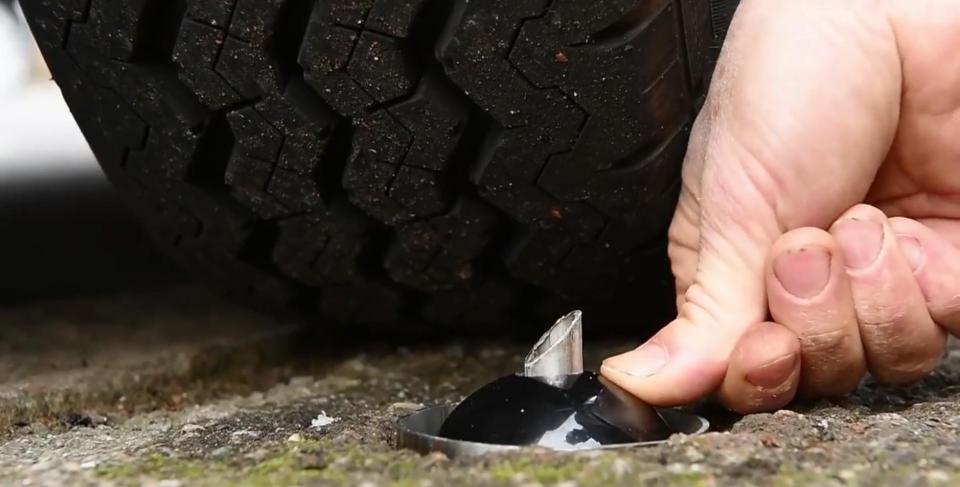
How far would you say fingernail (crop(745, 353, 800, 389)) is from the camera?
79cm

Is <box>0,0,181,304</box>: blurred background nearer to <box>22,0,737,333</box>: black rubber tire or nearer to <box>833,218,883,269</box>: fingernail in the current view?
<box>22,0,737,333</box>: black rubber tire

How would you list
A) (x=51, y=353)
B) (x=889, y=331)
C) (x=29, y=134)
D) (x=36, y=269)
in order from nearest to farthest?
(x=889, y=331) → (x=51, y=353) → (x=36, y=269) → (x=29, y=134)

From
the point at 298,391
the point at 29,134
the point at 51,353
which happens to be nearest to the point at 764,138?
the point at 298,391

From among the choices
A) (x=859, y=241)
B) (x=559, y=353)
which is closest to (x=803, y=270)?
(x=859, y=241)

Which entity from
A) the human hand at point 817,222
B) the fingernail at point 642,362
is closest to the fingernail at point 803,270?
the human hand at point 817,222

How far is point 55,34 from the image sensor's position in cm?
94

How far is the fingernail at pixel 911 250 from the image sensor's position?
87 cm

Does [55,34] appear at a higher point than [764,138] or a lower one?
higher

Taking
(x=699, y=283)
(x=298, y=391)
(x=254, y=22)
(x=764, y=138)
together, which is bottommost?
(x=298, y=391)

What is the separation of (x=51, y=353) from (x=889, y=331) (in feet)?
3.20

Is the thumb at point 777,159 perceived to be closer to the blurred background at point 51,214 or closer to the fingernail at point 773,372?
the fingernail at point 773,372

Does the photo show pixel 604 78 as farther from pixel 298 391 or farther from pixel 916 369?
pixel 298 391

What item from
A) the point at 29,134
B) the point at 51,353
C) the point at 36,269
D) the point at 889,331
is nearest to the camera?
the point at 889,331

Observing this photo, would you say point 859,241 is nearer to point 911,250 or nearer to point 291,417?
point 911,250
